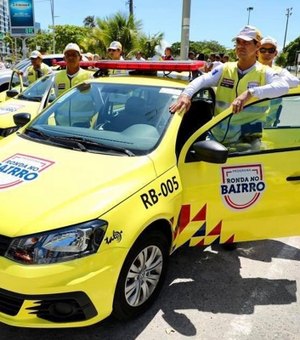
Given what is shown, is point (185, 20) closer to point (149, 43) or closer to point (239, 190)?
point (239, 190)

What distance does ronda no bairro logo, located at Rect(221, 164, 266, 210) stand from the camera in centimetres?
336

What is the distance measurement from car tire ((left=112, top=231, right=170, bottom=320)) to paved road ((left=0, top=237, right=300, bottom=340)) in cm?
14

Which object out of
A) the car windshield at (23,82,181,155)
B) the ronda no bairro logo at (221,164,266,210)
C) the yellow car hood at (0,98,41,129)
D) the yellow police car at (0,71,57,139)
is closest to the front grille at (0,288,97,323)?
the car windshield at (23,82,181,155)

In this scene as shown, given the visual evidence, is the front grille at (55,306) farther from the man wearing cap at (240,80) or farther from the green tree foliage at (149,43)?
the green tree foliage at (149,43)

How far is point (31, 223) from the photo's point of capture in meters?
2.46

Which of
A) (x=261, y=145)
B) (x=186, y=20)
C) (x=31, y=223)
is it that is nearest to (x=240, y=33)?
(x=261, y=145)

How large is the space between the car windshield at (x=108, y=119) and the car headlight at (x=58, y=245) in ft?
2.75

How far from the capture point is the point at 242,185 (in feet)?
11.2

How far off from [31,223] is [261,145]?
2040mm

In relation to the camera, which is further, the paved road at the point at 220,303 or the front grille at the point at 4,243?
the paved road at the point at 220,303

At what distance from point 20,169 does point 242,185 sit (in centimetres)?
172

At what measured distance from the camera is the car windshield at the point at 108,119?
10.8 ft

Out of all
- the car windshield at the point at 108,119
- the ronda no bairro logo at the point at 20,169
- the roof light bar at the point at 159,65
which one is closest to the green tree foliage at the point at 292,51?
the roof light bar at the point at 159,65

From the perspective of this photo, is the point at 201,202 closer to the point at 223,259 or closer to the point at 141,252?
the point at 141,252
